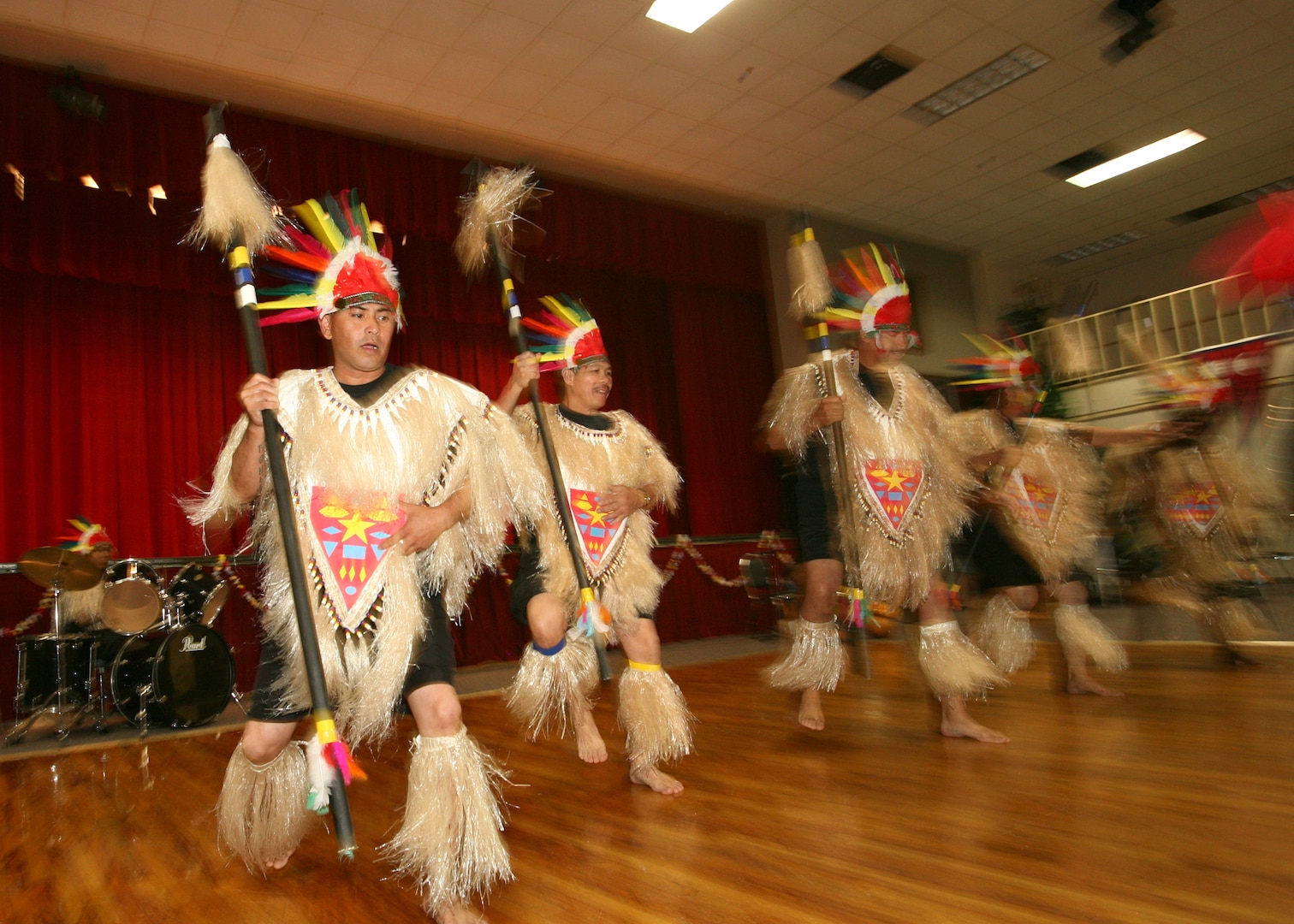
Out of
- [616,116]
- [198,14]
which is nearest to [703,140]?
[616,116]

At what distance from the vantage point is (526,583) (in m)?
3.12

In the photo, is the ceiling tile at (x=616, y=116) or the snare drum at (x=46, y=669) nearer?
the snare drum at (x=46, y=669)

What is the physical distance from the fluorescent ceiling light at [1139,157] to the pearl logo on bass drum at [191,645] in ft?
30.4

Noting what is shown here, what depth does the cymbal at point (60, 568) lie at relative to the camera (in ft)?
15.6

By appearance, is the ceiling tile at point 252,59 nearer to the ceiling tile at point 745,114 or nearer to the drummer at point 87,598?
the drummer at point 87,598

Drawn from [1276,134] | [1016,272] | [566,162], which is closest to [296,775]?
[566,162]

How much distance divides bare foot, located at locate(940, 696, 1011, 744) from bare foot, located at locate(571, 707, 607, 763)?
1.25 meters

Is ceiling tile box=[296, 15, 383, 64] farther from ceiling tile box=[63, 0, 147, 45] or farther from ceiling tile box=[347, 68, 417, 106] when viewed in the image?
ceiling tile box=[63, 0, 147, 45]

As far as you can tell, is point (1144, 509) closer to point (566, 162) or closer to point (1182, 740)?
point (1182, 740)

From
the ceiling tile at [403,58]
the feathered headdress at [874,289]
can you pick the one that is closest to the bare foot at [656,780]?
the feathered headdress at [874,289]

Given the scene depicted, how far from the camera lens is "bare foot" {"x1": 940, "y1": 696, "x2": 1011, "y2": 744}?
2915mm

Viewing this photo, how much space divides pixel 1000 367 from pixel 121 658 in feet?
16.2

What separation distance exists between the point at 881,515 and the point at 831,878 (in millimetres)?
1670

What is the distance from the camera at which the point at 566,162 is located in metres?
7.88
